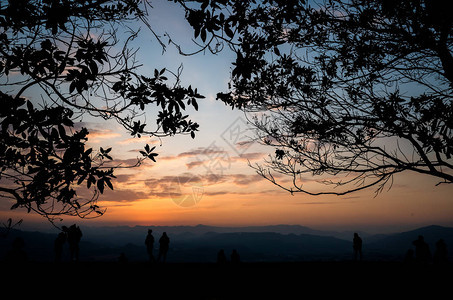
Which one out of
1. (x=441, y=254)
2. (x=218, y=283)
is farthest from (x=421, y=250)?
(x=218, y=283)

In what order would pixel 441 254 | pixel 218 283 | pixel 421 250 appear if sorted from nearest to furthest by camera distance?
pixel 218 283 < pixel 441 254 < pixel 421 250

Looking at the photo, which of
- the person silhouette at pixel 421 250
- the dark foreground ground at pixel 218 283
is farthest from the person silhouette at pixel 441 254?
the dark foreground ground at pixel 218 283

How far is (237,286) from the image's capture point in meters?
9.58

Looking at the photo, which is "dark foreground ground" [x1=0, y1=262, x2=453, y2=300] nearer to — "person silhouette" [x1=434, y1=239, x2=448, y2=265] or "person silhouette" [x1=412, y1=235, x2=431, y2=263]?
"person silhouette" [x1=434, y1=239, x2=448, y2=265]

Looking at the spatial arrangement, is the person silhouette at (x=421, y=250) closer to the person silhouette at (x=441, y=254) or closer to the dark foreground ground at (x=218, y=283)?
the person silhouette at (x=441, y=254)

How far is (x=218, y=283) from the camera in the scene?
1005 cm

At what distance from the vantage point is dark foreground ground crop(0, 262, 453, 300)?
27.3 feet

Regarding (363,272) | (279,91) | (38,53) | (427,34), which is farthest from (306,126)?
(363,272)

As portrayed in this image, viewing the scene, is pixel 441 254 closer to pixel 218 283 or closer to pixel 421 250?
pixel 421 250

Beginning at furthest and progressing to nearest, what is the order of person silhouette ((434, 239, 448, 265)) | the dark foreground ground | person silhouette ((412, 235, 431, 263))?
person silhouette ((412, 235, 431, 263))
person silhouette ((434, 239, 448, 265))
the dark foreground ground

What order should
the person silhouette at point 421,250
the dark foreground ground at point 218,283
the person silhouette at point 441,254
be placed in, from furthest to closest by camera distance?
the person silhouette at point 421,250 → the person silhouette at point 441,254 → the dark foreground ground at point 218,283

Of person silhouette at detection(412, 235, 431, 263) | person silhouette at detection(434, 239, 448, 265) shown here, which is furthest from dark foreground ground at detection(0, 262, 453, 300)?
person silhouette at detection(412, 235, 431, 263)

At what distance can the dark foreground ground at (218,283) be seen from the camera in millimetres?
8328

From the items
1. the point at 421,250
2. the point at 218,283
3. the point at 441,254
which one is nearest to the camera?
the point at 218,283
